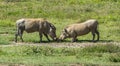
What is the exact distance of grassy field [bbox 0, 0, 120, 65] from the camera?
1711 cm

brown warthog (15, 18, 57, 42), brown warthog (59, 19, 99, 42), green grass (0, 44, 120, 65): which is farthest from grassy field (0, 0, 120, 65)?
brown warthog (59, 19, 99, 42)

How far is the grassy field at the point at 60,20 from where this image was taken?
17109mm

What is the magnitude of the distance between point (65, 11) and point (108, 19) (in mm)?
4089

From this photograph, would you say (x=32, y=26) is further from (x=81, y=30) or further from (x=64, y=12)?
(x=64, y=12)

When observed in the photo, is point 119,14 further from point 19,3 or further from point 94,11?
point 19,3

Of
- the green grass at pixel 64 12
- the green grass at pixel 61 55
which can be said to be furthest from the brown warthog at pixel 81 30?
the green grass at pixel 61 55

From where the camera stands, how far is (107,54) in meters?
18.5

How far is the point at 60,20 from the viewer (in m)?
32.5

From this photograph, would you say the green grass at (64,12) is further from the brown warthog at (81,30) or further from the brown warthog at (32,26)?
the brown warthog at (32,26)

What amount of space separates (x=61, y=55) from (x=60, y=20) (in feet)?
47.4

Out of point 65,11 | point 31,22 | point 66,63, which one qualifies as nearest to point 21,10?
point 65,11

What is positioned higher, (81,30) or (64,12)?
(81,30)

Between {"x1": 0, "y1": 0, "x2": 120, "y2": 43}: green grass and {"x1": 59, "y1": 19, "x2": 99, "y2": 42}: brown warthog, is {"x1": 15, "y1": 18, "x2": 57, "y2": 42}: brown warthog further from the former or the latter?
{"x1": 0, "y1": 0, "x2": 120, "y2": 43}: green grass

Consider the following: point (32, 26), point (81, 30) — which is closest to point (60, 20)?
point (81, 30)
